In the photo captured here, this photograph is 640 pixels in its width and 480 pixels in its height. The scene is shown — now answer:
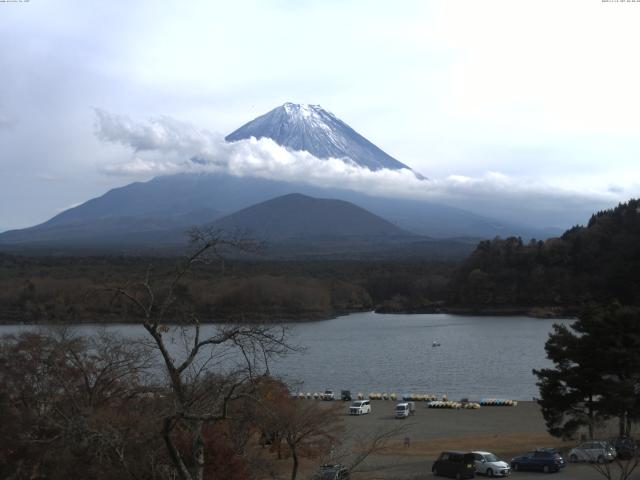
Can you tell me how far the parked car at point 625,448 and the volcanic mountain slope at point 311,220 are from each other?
124071mm

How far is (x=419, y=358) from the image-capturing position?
36.1 m

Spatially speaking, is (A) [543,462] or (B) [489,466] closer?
(B) [489,466]

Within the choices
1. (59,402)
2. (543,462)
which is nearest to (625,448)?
(543,462)

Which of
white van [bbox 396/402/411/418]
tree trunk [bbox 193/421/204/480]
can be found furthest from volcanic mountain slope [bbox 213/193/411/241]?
tree trunk [bbox 193/421/204/480]

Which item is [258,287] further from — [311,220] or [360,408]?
[311,220]

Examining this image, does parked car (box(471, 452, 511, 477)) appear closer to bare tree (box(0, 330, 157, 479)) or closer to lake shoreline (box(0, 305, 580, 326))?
bare tree (box(0, 330, 157, 479))

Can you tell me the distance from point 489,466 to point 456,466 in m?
0.53

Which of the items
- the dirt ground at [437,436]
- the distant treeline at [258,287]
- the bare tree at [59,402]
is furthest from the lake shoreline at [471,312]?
the bare tree at [59,402]

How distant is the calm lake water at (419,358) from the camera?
28.2 m

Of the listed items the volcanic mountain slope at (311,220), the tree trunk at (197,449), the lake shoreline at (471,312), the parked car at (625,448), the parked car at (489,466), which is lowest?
the lake shoreline at (471,312)

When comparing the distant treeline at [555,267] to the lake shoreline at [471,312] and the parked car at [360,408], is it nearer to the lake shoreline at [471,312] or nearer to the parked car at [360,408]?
the lake shoreline at [471,312]

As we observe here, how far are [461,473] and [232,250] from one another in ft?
28.1

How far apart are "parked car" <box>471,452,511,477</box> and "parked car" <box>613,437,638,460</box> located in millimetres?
1782

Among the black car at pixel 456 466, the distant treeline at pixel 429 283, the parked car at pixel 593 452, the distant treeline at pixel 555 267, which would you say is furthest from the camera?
the distant treeline at pixel 555 267
